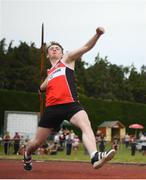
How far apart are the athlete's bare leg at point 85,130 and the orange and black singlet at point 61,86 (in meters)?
0.25

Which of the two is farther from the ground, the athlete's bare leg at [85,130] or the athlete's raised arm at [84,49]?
the athlete's raised arm at [84,49]

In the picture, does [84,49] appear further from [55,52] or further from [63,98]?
[63,98]

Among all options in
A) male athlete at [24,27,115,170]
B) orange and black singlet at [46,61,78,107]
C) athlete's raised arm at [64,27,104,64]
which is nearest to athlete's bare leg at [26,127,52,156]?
male athlete at [24,27,115,170]

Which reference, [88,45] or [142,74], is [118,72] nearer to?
[142,74]

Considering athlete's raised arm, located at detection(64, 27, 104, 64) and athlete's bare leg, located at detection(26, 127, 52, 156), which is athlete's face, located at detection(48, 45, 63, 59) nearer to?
athlete's raised arm, located at detection(64, 27, 104, 64)

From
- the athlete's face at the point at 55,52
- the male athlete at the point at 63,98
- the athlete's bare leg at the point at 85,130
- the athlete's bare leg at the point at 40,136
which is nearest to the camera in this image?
the athlete's bare leg at the point at 85,130

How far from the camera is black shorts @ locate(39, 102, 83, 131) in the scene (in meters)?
6.63

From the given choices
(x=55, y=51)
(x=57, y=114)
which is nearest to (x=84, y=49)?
(x=55, y=51)

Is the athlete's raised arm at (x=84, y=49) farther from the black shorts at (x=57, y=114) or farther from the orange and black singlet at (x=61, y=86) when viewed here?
the black shorts at (x=57, y=114)

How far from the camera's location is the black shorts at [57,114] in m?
6.63

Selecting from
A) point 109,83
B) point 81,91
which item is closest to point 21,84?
point 81,91

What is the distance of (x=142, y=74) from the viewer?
8112cm

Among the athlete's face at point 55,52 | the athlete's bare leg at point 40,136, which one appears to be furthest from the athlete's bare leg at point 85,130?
the athlete's face at point 55,52

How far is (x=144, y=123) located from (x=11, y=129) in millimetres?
18982
